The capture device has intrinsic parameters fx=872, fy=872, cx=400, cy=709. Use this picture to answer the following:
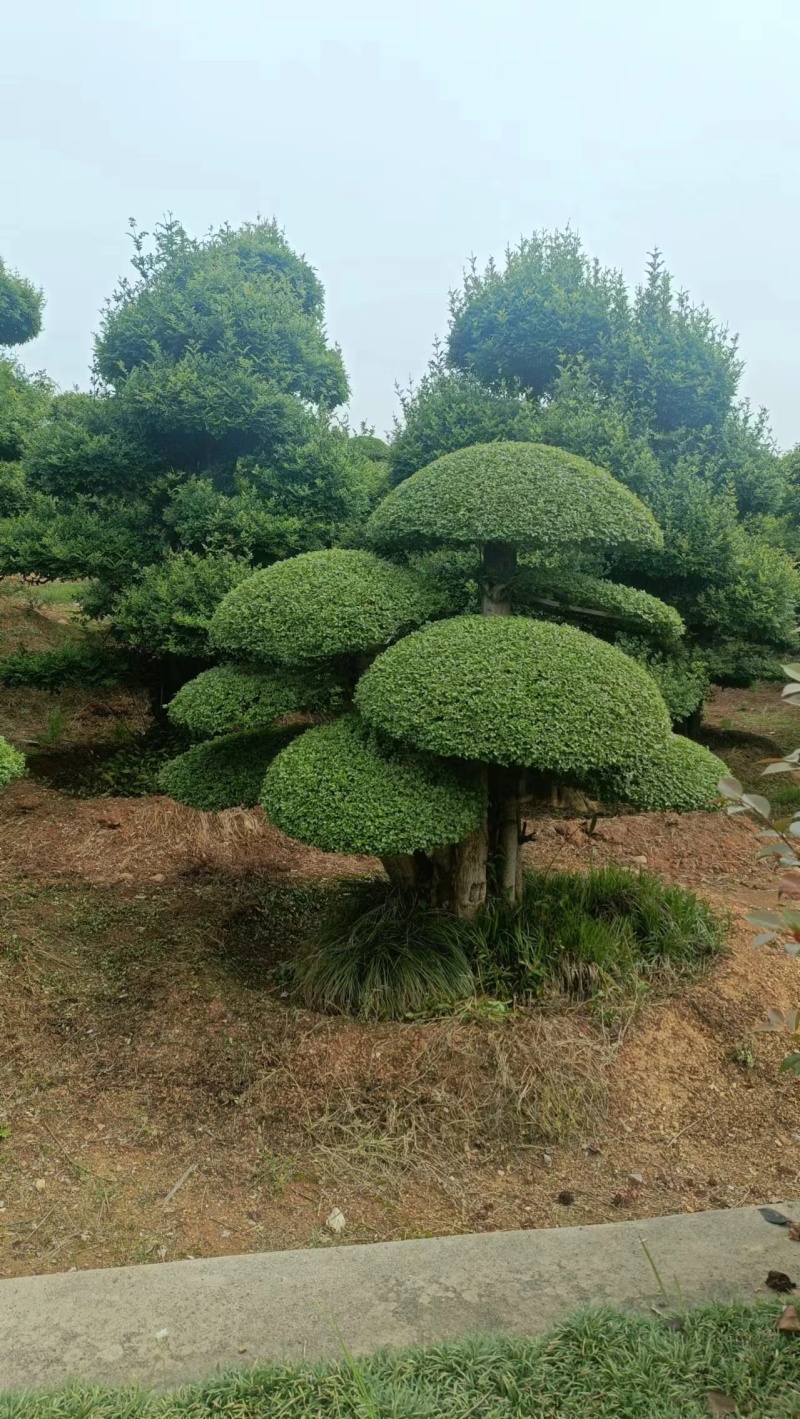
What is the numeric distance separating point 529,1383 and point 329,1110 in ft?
5.44

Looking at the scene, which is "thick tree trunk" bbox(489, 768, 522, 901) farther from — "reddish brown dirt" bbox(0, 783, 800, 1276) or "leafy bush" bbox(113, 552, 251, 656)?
"leafy bush" bbox(113, 552, 251, 656)

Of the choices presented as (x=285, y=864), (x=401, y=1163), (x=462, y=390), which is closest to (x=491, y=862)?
(x=401, y=1163)

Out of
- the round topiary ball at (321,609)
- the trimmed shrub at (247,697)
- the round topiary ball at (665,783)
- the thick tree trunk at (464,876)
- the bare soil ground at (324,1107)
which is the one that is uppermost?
the round topiary ball at (321,609)

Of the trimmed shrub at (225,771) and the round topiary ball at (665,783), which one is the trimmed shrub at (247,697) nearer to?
the trimmed shrub at (225,771)

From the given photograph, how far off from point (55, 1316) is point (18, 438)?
9365 mm

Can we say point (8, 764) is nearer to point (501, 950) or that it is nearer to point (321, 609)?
point (321, 609)

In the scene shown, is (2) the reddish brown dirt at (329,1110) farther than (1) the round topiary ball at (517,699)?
No

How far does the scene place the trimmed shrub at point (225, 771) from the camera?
15.1 ft

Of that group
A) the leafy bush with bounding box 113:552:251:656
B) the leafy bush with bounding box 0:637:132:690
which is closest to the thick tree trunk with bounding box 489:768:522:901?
the leafy bush with bounding box 113:552:251:656

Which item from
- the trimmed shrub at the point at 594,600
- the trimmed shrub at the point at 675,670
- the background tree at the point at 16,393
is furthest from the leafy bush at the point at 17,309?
the trimmed shrub at the point at 594,600

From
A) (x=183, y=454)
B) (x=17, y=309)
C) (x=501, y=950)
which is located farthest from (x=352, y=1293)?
(x=17, y=309)

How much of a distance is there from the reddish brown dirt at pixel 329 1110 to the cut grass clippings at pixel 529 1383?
0.94m

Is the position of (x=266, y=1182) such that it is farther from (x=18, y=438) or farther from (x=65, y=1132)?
(x=18, y=438)

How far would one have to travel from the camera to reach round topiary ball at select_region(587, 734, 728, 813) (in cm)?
369
